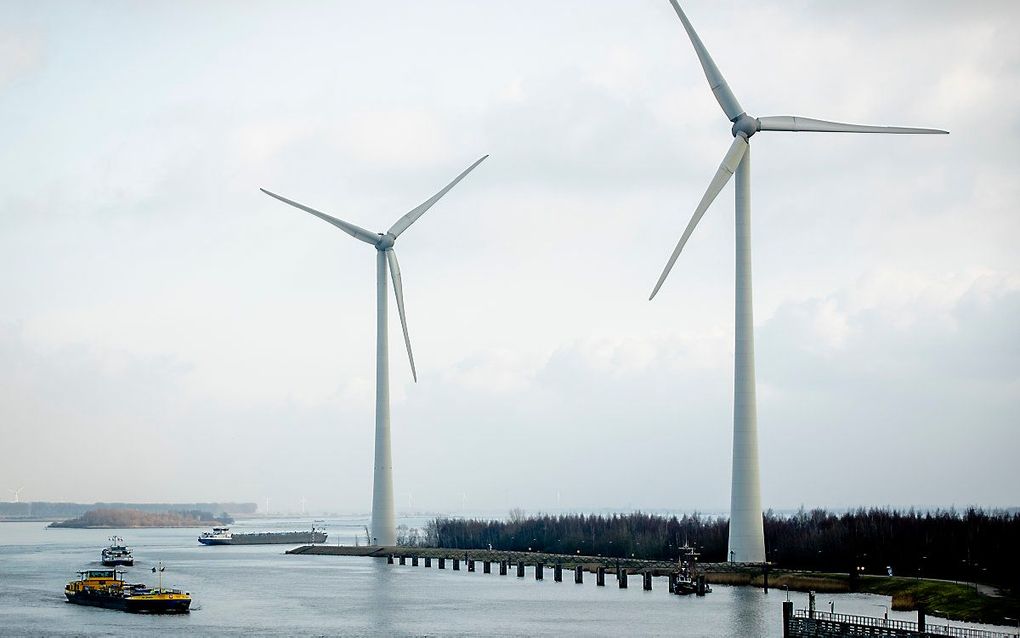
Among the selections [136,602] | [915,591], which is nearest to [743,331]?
[915,591]

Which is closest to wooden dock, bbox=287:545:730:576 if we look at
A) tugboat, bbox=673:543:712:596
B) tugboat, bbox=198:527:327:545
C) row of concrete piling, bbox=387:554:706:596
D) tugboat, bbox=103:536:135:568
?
row of concrete piling, bbox=387:554:706:596

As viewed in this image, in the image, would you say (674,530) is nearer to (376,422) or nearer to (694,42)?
(376,422)

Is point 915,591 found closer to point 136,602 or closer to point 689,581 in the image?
point 689,581

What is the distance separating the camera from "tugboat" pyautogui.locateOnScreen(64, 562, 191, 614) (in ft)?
254

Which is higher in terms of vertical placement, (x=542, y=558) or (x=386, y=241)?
(x=386, y=241)

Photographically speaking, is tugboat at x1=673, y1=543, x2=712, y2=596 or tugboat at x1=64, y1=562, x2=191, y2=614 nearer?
tugboat at x1=64, y1=562, x2=191, y2=614

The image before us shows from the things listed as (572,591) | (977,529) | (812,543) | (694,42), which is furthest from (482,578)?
(694,42)

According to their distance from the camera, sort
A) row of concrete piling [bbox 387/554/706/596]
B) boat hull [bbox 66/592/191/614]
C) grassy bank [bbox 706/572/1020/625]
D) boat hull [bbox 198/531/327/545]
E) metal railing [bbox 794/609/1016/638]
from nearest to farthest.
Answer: metal railing [bbox 794/609/1016/638] < grassy bank [bbox 706/572/1020/625] < boat hull [bbox 66/592/191/614] < row of concrete piling [bbox 387/554/706/596] < boat hull [bbox 198/531/327/545]

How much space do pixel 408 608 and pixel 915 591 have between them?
94.9 feet

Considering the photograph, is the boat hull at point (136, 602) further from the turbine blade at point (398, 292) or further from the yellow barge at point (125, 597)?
the turbine blade at point (398, 292)

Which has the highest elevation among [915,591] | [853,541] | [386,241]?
[386,241]

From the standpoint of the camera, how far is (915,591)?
222ft

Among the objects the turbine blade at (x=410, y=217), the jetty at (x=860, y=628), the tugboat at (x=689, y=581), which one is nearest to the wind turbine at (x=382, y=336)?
the turbine blade at (x=410, y=217)

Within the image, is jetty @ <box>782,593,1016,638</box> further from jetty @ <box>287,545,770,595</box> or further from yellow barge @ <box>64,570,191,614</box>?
yellow barge @ <box>64,570,191,614</box>
